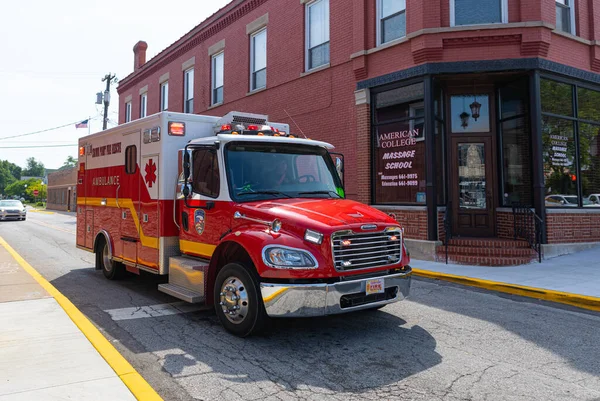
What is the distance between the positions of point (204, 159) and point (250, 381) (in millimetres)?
3049

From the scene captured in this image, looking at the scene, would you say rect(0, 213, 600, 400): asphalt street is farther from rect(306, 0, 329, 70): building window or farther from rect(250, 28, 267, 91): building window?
rect(250, 28, 267, 91): building window

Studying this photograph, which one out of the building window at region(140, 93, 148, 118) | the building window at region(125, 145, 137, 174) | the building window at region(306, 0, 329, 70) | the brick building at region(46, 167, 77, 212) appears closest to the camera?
the building window at region(125, 145, 137, 174)

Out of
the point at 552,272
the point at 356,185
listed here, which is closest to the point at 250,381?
the point at 552,272

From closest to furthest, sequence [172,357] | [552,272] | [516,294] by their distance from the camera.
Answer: [172,357] → [516,294] → [552,272]

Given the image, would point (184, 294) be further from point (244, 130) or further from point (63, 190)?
point (63, 190)

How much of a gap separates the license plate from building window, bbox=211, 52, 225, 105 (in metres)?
16.6

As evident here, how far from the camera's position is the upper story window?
11125 mm

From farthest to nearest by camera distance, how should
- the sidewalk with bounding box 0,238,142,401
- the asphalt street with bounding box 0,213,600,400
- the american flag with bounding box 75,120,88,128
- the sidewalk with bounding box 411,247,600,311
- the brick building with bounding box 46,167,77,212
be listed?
the brick building with bounding box 46,167,77,212
the american flag with bounding box 75,120,88,128
the sidewalk with bounding box 411,247,600,311
the asphalt street with bounding box 0,213,600,400
the sidewalk with bounding box 0,238,142,401

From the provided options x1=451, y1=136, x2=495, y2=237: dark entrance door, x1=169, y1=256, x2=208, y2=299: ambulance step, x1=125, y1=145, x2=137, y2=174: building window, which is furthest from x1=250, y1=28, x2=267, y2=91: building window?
x1=169, y1=256, x2=208, y2=299: ambulance step

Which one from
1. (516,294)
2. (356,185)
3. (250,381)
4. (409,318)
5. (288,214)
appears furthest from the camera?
(356,185)

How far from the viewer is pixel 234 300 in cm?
500

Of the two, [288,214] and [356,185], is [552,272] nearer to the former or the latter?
[356,185]

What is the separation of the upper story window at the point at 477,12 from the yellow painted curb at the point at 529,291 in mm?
6632

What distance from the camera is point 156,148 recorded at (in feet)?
21.5
